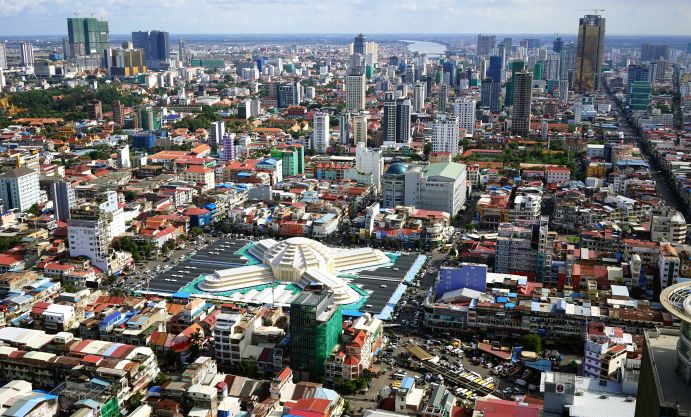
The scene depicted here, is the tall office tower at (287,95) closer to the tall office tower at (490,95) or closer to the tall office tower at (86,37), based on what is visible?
the tall office tower at (490,95)

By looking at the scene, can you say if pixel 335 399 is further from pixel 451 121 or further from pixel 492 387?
pixel 451 121

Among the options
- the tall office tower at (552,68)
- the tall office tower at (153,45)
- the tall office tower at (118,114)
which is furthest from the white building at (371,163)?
the tall office tower at (153,45)

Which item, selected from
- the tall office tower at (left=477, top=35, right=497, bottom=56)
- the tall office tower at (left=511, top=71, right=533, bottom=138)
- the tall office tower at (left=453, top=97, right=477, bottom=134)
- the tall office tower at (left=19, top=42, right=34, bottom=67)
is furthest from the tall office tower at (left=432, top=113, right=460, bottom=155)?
the tall office tower at (left=477, top=35, right=497, bottom=56)

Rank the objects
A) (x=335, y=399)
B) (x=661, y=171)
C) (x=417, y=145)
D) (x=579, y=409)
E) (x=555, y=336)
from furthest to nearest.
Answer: (x=417, y=145)
(x=661, y=171)
(x=555, y=336)
(x=335, y=399)
(x=579, y=409)

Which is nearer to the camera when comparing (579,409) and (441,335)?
(579,409)

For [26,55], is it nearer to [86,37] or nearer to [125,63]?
[86,37]

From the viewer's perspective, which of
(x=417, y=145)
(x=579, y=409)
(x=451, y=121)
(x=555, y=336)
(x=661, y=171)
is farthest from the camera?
(x=417, y=145)

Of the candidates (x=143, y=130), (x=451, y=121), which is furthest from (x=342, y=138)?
(x=143, y=130)

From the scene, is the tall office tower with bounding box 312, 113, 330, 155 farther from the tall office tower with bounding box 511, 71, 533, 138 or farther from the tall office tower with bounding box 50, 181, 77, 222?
the tall office tower with bounding box 50, 181, 77, 222
